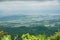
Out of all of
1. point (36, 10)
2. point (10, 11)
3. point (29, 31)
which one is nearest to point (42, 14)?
point (36, 10)

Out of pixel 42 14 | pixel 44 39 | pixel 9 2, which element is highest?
pixel 9 2

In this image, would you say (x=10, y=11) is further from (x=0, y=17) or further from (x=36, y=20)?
(x=36, y=20)

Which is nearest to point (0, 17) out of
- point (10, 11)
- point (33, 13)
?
point (10, 11)

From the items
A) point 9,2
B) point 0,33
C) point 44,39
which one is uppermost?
point 9,2

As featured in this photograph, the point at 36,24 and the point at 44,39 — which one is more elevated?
the point at 36,24

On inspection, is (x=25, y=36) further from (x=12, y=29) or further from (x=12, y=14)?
(x=12, y=14)

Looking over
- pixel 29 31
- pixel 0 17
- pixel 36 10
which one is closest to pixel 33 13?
pixel 36 10

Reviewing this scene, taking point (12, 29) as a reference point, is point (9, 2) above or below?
above

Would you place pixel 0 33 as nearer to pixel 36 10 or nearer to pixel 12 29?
pixel 12 29
